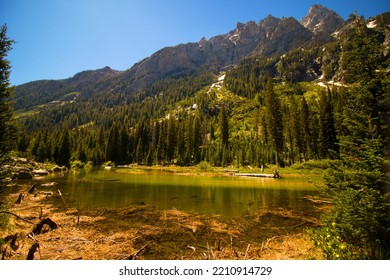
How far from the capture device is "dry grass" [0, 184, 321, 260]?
7.23m

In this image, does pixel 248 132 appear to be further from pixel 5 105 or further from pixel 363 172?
pixel 5 105

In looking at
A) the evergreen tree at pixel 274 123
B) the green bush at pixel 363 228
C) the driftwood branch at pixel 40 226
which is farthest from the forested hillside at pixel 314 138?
the driftwood branch at pixel 40 226

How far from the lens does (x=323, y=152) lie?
56.8m

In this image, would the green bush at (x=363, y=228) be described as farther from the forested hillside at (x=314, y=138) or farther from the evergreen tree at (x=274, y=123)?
the evergreen tree at (x=274, y=123)

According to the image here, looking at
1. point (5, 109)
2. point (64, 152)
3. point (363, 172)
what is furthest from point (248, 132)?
point (5, 109)

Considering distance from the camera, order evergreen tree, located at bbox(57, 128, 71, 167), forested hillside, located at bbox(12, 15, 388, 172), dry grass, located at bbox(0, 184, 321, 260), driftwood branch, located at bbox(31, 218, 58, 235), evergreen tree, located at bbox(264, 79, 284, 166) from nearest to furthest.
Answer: dry grass, located at bbox(0, 184, 321, 260)
forested hillside, located at bbox(12, 15, 388, 172)
driftwood branch, located at bbox(31, 218, 58, 235)
evergreen tree, located at bbox(264, 79, 284, 166)
evergreen tree, located at bbox(57, 128, 71, 167)

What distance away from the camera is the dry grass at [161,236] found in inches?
285

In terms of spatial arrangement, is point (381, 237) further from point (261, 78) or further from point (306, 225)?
point (261, 78)

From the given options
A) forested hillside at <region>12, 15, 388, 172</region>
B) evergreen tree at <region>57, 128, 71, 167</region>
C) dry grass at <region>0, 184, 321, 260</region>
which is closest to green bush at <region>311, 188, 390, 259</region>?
dry grass at <region>0, 184, 321, 260</region>

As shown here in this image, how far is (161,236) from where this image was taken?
9094 millimetres

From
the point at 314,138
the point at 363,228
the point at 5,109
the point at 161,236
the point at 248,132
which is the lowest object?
the point at 161,236

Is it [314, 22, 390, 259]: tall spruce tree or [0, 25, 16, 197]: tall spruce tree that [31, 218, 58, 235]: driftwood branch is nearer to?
[0, 25, 16, 197]: tall spruce tree

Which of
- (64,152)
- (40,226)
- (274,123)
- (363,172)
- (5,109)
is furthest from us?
(64,152)

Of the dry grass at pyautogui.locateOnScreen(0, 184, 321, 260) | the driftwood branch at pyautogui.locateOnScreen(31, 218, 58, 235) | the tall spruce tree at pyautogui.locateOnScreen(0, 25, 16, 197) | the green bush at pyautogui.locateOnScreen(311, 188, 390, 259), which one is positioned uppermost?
the tall spruce tree at pyautogui.locateOnScreen(0, 25, 16, 197)
